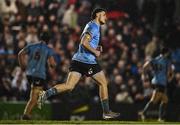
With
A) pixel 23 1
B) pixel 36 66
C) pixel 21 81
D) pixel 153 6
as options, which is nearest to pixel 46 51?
pixel 36 66

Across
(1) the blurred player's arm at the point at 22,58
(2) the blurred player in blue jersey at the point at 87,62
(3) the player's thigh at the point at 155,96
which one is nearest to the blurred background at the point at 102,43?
(3) the player's thigh at the point at 155,96

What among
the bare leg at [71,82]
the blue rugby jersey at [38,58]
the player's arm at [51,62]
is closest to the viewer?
the bare leg at [71,82]

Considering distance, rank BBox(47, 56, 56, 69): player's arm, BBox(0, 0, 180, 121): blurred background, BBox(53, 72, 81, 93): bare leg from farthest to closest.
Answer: BBox(0, 0, 180, 121): blurred background → BBox(47, 56, 56, 69): player's arm → BBox(53, 72, 81, 93): bare leg

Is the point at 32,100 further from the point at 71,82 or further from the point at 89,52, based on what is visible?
the point at 89,52

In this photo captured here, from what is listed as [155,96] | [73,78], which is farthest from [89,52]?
[155,96]

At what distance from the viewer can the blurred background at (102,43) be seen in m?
24.0

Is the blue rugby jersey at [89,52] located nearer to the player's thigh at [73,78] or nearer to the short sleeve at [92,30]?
the short sleeve at [92,30]

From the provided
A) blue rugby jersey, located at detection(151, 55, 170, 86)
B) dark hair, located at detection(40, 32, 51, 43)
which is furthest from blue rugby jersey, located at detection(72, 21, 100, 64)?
blue rugby jersey, located at detection(151, 55, 170, 86)

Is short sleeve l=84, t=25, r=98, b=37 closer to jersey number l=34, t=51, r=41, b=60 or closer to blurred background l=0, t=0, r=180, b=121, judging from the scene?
jersey number l=34, t=51, r=41, b=60

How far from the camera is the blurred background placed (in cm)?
2398

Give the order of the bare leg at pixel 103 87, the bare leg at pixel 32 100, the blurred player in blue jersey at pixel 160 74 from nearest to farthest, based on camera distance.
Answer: the bare leg at pixel 103 87
the bare leg at pixel 32 100
the blurred player in blue jersey at pixel 160 74

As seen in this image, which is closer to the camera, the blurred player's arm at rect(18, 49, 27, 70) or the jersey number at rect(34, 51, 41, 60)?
the blurred player's arm at rect(18, 49, 27, 70)

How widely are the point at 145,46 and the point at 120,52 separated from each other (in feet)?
3.64

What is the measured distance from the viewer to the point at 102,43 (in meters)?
27.3
